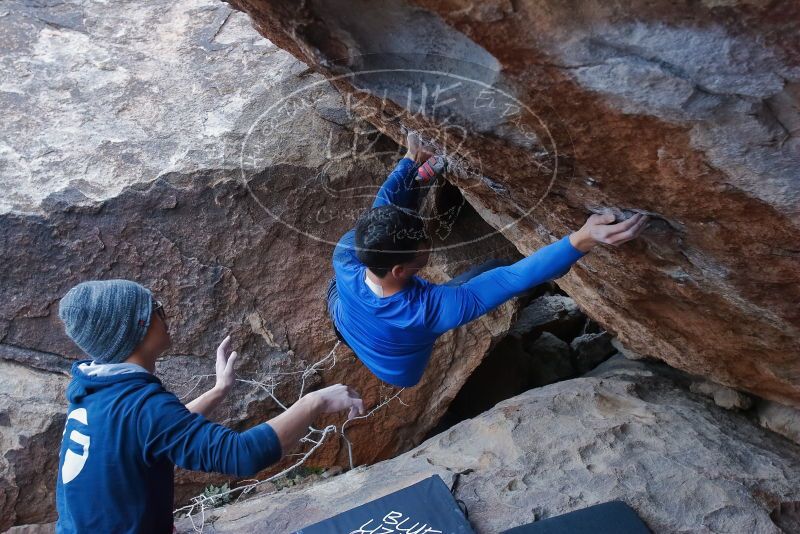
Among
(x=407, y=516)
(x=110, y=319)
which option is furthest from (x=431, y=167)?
(x=110, y=319)

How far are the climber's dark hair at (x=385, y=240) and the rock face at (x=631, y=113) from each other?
1.09 ft

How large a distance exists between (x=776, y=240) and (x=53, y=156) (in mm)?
3018

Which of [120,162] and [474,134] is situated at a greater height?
[474,134]

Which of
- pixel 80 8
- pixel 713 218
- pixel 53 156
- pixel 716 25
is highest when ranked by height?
pixel 716 25

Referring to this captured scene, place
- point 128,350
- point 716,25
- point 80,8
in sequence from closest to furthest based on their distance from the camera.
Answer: point 716,25 < point 128,350 < point 80,8

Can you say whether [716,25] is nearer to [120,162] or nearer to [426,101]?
[426,101]

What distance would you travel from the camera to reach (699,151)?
5.89 feet

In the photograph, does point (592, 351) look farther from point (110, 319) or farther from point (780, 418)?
point (110, 319)

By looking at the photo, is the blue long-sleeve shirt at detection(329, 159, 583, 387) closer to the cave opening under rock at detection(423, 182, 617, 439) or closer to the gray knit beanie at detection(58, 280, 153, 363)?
the gray knit beanie at detection(58, 280, 153, 363)

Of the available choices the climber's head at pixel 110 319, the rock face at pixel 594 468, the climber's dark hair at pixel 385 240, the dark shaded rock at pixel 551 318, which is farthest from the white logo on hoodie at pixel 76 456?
the dark shaded rock at pixel 551 318

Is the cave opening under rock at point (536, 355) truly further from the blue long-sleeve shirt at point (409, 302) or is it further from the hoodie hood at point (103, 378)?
the hoodie hood at point (103, 378)

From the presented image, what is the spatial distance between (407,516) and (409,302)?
0.85m

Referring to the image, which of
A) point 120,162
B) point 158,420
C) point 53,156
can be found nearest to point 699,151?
point 158,420

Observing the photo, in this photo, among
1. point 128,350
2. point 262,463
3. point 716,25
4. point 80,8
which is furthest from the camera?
point 80,8
